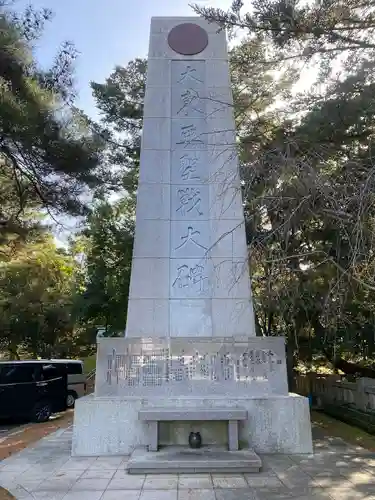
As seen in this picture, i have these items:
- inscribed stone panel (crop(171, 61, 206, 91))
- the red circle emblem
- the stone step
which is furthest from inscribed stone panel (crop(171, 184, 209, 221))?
the stone step

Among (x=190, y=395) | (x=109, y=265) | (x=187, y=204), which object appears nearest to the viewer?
(x=190, y=395)

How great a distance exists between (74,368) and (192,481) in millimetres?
10210

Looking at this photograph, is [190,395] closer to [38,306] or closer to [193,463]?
[193,463]

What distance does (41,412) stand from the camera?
33.6ft

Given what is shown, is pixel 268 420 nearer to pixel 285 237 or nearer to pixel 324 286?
pixel 285 237

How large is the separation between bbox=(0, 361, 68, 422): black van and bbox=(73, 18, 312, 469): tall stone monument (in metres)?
5.30

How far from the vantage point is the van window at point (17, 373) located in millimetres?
9992

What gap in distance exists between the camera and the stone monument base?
5.19m

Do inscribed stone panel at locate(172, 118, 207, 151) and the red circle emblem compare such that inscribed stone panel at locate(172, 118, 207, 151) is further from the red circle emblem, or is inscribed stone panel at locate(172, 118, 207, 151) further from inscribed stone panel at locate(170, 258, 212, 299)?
inscribed stone panel at locate(170, 258, 212, 299)

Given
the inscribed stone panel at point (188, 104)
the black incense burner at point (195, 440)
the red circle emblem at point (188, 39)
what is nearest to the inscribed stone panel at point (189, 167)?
the inscribed stone panel at point (188, 104)

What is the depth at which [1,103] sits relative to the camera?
7.09m

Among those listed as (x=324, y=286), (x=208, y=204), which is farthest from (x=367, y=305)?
(x=208, y=204)

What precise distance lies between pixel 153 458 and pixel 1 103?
17.8ft

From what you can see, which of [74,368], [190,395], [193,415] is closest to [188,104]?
[190,395]
